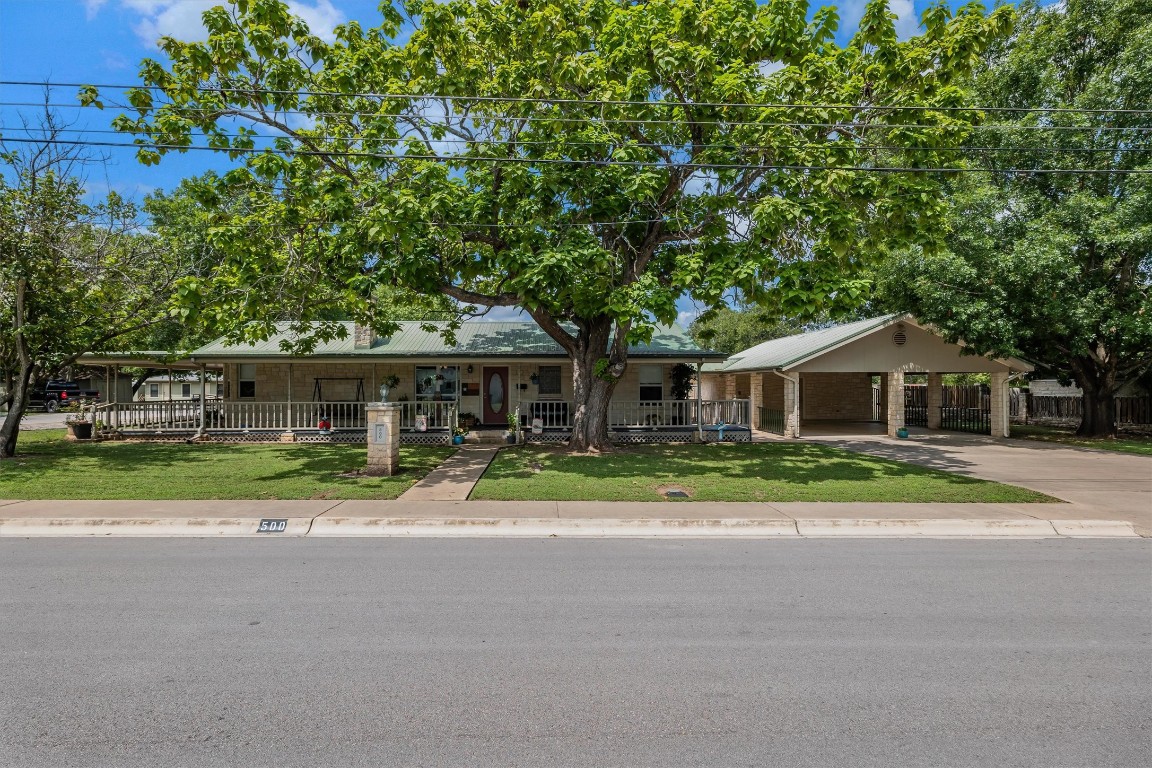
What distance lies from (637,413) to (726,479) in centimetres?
850

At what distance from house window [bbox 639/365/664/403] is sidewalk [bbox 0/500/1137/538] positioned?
12443mm

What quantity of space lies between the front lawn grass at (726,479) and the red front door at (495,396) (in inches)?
200

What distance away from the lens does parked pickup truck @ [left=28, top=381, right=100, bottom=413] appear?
4028 cm

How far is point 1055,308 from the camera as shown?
17.7 m

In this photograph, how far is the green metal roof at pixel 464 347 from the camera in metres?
19.4

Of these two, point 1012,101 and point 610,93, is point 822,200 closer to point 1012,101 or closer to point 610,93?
point 610,93

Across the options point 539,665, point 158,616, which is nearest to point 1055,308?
point 539,665

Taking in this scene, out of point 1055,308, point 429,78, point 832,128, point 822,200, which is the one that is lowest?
point 1055,308

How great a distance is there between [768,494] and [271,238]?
10.9m

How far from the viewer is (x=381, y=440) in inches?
493

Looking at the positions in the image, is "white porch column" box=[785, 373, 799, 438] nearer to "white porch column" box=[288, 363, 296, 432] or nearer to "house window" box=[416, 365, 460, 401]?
"house window" box=[416, 365, 460, 401]

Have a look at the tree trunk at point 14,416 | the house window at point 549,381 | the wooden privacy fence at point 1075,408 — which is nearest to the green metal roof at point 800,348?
the house window at point 549,381

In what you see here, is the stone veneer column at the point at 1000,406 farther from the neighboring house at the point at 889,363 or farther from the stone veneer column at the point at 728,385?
the stone veneer column at the point at 728,385

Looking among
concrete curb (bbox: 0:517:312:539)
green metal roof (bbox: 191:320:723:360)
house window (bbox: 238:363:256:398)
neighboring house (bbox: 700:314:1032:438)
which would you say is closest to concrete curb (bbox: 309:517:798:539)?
concrete curb (bbox: 0:517:312:539)
